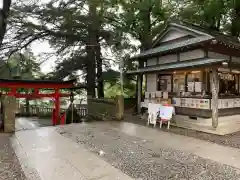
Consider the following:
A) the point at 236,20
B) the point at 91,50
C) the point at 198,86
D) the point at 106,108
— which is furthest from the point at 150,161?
the point at 236,20

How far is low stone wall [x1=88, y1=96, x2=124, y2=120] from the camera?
13273 millimetres

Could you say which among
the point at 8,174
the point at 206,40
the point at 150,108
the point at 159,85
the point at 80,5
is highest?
the point at 80,5

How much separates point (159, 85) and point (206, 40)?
4.78 meters

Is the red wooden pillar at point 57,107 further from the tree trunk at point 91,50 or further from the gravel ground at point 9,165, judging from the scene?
the gravel ground at point 9,165

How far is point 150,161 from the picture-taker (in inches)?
238

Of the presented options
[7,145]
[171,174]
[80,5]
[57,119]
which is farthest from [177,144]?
[80,5]

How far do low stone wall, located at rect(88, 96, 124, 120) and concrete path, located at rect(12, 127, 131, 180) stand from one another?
5.28 m

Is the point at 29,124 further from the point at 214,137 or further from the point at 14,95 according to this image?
the point at 214,137

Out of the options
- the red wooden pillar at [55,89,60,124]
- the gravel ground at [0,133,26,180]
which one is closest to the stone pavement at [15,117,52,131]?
the red wooden pillar at [55,89,60,124]

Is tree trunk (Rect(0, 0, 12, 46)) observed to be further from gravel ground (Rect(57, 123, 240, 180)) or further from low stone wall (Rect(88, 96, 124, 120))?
gravel ground (Rect(57, 123, 240, 180))

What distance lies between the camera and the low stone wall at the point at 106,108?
13.3m

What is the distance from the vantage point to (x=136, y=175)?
16.8 ft

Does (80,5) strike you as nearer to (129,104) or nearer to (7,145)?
(129,104)

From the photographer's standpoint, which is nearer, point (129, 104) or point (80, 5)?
point (80, 5)
